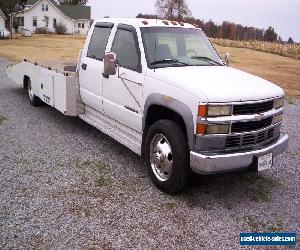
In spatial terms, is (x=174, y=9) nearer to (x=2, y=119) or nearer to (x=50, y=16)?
(x=50, y=16)

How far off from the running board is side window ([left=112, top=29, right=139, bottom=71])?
0.97m

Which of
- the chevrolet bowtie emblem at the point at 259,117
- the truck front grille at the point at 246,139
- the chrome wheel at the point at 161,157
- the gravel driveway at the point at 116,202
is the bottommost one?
the gravel driveway at the point at 116,202

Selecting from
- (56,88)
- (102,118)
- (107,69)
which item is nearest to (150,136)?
(107,69)

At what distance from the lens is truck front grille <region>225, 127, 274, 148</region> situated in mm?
4496

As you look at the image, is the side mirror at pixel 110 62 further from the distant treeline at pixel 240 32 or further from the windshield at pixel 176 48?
Answer: the distant treeline at pixel 240 32

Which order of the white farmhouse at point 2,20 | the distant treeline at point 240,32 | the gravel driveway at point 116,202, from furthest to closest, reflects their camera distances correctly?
the distant treeline at point 240,32 → the white farmhouse at point 2,20 → the gravel driveway at point 116,202

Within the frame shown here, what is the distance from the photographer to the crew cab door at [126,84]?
5457 millimetres

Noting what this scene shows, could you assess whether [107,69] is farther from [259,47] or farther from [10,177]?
[259,47]

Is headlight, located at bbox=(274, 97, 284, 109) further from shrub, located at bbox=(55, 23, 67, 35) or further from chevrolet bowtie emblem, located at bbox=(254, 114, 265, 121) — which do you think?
shrub, located at bbox=(55, 23, 67, 35)

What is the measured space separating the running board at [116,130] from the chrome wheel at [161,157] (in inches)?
15.0

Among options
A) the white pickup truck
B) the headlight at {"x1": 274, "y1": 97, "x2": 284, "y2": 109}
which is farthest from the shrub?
the headlight at {"x1": 274, "y1": 97, "x2": 284, "y2": 109}

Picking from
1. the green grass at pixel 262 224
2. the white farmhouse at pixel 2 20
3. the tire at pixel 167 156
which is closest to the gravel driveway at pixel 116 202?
the green grass at pixel 262 224

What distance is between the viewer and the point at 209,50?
626 cm

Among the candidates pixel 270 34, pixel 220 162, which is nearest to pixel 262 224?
pixel 220 162
